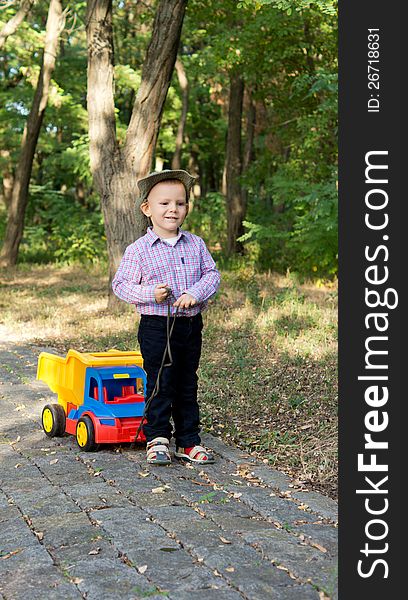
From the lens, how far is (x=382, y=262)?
291 cm

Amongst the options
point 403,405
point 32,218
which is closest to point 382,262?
point 403,405

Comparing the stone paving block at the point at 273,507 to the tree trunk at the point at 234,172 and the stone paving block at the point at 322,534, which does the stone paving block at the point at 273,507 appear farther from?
the tree trunk at the point at 234,172

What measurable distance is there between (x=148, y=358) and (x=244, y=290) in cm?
820

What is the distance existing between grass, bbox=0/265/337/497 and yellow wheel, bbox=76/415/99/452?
0.95m

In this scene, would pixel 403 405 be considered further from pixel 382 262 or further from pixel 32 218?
pixel 32 218

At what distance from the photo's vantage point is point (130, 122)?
38.0 feet

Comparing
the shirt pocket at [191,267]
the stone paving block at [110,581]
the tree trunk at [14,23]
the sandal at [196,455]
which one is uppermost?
the tree trunk at [14,23]

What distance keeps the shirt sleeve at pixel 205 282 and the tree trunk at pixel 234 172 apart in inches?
519

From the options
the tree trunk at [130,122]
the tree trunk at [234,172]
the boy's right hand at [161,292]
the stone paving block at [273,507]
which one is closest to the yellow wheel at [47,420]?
the boy's right hand at [161,292]

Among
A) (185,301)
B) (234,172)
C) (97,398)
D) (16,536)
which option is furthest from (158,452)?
(234,172)

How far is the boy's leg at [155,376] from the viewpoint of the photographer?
5.30m

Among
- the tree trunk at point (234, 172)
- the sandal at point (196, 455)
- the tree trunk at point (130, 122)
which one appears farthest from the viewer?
the tree trunk at point (234, 172)

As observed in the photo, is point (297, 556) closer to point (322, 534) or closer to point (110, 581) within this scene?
point (322, 534)

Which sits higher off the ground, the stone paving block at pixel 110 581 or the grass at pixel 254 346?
Result: the grass at pixel 254 346
